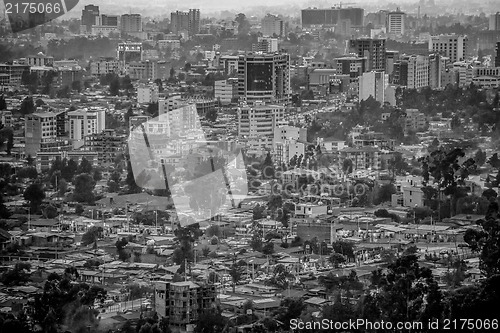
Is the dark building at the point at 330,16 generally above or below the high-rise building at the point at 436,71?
above

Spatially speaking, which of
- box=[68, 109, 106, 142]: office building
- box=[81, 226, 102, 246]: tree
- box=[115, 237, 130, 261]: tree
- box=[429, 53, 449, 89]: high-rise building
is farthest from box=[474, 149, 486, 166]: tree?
box=[429, 53, 449, 89]: high-rise building

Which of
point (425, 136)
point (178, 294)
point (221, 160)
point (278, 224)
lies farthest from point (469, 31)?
point (178, 294)

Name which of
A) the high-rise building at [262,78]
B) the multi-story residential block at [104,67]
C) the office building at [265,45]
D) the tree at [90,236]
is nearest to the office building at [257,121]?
the high-rise building at [262,78]

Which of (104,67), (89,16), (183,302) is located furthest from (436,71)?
(183,302)

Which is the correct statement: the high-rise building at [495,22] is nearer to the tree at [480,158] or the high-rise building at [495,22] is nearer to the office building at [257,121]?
the office building at [257,121]

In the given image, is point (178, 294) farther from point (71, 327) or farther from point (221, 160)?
point (221, 160)

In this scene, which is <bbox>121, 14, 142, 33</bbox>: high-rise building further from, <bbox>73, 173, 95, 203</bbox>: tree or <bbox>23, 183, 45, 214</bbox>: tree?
<bbox>23, 183, 45, 214</bbox>: tree
